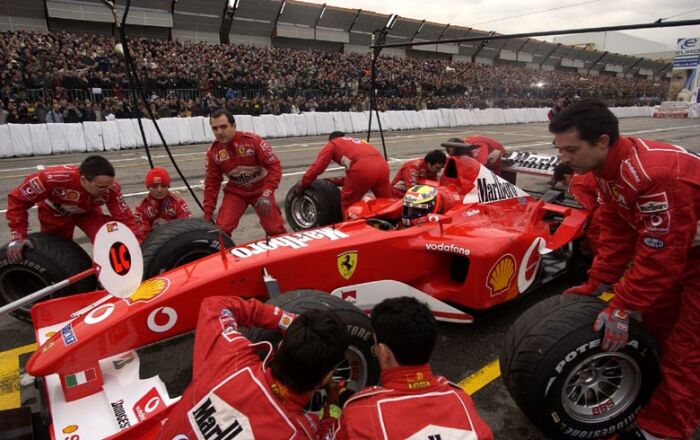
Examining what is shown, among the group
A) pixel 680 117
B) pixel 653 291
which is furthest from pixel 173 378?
pixel 680 117

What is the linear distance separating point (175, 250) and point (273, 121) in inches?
610

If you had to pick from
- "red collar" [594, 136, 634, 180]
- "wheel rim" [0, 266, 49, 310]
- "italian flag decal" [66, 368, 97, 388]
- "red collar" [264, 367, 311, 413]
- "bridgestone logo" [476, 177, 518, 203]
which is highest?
"red collar" [594, 136, 634, 180]

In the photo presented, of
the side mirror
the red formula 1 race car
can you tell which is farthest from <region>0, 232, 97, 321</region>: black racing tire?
the side mirror

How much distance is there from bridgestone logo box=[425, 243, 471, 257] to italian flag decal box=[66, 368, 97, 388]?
2.35 meters

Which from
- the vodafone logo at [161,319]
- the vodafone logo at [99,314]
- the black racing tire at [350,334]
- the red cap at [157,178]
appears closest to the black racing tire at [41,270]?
the vodafone logo at [99,314]

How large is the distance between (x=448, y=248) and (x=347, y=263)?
31.1 inches

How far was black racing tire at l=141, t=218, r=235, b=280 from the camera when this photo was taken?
3.55m

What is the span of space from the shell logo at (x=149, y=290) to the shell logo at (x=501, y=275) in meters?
2.28

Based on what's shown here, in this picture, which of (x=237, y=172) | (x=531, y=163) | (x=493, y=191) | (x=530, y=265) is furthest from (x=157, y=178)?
(x=531, y=163)

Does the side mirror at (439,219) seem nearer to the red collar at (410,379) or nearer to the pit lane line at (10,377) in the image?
the red collar at (410,379)

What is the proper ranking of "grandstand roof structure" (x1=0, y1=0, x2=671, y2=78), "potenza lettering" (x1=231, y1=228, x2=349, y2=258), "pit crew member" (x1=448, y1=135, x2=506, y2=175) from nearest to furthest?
"potenza lettering" (x1=231, y1=228, x2=349, y2=258) < "pit crew member" (x1=448, y1=135, x2=506, y2=175) < "grandstand roof structure" (x1=0, y1=0, x2=671, y2=78)

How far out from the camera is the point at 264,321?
2348 mm

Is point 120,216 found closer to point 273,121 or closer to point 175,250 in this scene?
point 175,250

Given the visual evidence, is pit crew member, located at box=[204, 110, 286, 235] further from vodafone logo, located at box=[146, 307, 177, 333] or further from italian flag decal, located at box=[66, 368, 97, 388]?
italian flag decal, located at box=[66, 368, 97, 388]
